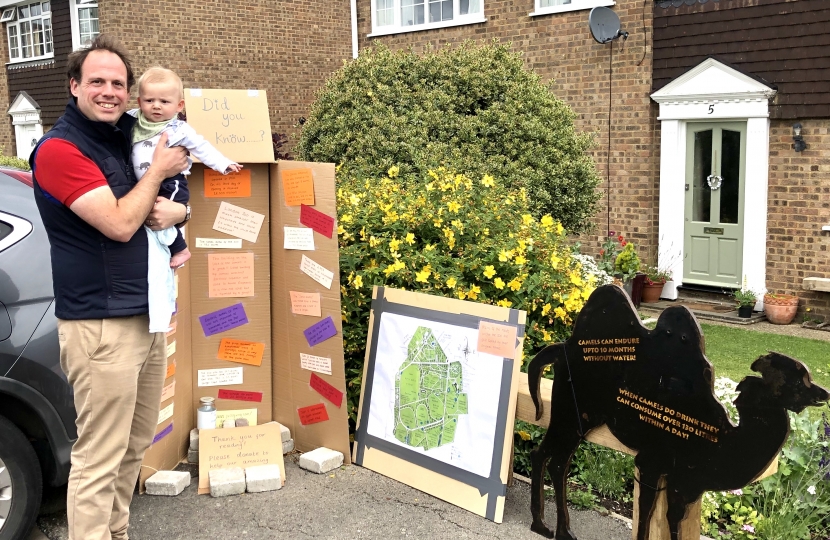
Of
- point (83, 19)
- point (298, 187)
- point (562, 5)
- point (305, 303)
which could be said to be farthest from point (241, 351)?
point (83, 19)

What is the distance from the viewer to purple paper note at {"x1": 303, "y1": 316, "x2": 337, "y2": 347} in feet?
15.2

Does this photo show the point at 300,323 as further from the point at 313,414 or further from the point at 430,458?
the point at 430,458

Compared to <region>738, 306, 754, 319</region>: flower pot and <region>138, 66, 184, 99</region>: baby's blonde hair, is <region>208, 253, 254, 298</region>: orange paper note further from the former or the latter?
<region>738, 306, 754, 319</region>: flower pot

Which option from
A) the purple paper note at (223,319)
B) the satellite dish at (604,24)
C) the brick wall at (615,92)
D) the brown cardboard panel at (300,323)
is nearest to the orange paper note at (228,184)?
the brown cardboard panel at (300,323)

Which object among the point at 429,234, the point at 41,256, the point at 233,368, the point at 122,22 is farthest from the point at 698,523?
the point at 122,22

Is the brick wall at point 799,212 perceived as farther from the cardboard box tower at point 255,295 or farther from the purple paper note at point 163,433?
the purple paper note at point 163,433

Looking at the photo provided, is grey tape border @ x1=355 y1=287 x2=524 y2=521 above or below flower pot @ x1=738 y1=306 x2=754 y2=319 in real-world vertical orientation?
above

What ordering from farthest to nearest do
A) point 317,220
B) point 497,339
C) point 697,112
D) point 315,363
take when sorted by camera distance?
1. point 697,112
2. point 315,363
3. point 317,220
4. point 497,339

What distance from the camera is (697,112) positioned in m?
11.2

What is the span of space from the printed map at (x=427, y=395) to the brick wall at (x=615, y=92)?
26.9 ft

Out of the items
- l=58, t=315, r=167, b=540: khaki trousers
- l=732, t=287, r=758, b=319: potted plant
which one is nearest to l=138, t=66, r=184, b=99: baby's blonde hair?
l=58, t=315, r=167, b=540: khaki trousers

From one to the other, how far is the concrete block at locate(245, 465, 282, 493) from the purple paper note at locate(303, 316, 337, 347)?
0.77 m

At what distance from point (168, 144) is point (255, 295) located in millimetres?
1784

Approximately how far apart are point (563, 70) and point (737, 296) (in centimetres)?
448
